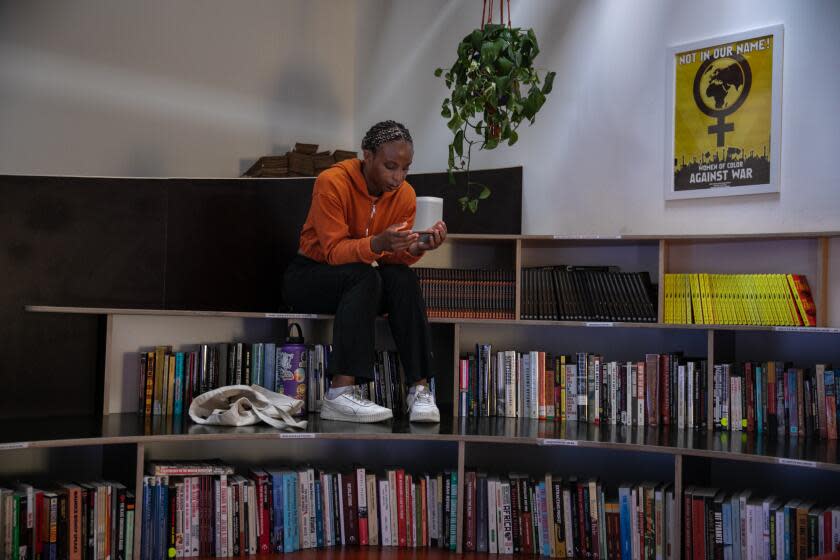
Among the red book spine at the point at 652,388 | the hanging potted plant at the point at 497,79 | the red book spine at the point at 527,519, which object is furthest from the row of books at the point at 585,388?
the hanging potted plant at the point at 497,79

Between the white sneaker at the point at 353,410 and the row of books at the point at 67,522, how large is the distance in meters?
0.75

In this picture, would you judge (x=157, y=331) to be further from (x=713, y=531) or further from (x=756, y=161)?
(x=756, y=161)

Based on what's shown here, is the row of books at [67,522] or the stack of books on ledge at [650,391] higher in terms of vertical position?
the stack of books on ledge at [650,391]

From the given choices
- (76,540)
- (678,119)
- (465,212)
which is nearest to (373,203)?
(465,212)

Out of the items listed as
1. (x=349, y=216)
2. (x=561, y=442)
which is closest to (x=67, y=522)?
(x=349, y=216)

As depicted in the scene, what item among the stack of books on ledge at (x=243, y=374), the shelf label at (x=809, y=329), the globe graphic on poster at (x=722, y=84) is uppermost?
the globe graphic on poster at (x=722, y=84)

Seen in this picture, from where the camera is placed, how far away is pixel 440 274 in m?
3.55

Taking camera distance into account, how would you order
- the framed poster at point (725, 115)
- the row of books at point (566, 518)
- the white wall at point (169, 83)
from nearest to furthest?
the row of books at point (566, 518), the framed poster at point (725, 115), the white wall at point (169, 83)

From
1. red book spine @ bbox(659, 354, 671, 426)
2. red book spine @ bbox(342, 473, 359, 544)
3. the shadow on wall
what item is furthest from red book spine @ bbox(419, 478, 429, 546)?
the shadow on wall

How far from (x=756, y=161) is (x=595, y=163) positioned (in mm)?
701

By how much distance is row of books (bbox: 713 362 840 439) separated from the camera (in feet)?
9.93

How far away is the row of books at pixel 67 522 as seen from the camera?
2643 mm

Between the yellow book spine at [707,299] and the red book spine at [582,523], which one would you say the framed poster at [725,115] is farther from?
the red book spine at [582,523]

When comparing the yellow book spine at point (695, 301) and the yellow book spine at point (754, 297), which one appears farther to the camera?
the yellow book spine at point (695, 301)
